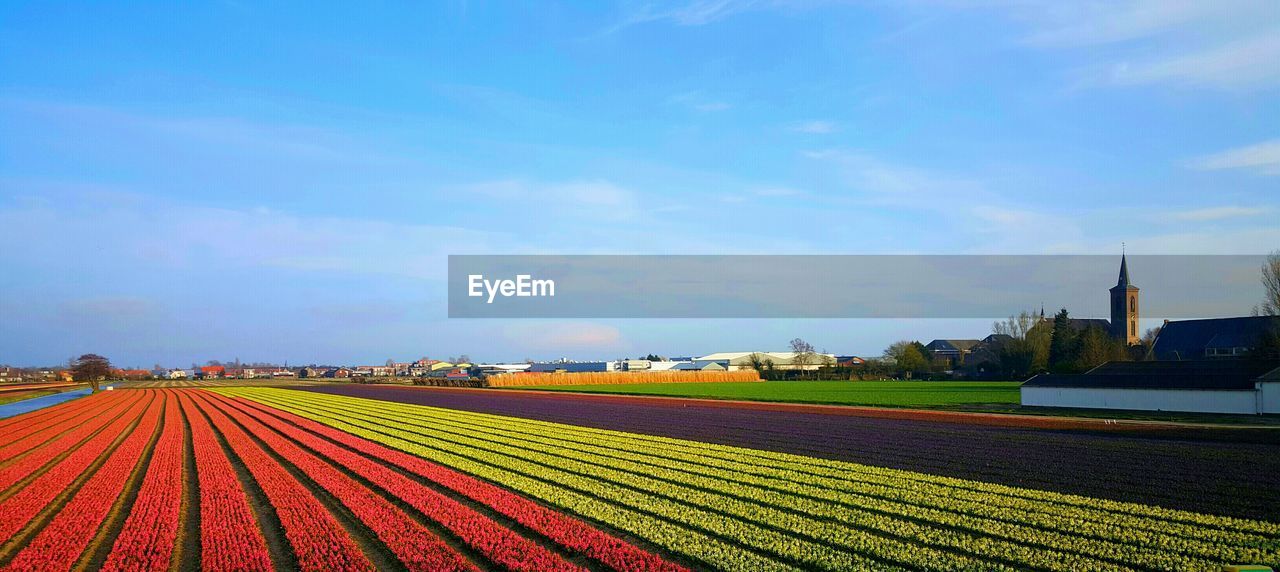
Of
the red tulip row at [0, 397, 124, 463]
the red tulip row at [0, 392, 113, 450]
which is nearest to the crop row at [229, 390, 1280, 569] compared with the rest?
the red tulip row at [0, 397, 124, 463]

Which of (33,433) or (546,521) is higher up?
(546,521)

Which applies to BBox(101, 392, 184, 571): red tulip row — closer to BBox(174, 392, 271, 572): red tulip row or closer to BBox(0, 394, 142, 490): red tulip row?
BBox(174, 392, 271, 572): red tulip row

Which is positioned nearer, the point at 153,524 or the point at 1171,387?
the point at 153,524

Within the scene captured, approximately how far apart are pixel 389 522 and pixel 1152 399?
142ft

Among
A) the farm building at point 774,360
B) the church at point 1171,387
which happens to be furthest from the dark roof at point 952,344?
the church at point 1171,387

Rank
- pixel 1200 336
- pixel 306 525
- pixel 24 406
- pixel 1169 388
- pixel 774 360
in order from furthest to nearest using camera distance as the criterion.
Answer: pixel 774 360 < pixel 1200 336 < pixel 24 406 < pixel 1169 388 < pixel 306 525

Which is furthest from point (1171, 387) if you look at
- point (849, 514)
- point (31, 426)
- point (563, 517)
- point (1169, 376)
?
point (31, 426)

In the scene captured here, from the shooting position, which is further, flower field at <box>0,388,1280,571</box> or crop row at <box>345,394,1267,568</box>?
crop row at <box>345,394,1267,568</box>

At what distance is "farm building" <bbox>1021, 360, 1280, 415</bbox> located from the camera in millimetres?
42062

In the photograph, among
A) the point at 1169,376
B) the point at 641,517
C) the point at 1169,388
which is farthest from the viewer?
the point at 1169,376

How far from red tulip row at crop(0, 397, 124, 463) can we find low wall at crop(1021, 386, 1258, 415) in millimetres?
50211

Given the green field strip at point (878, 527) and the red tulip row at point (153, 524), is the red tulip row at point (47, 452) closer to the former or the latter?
the red tulip row at point (153, 524)

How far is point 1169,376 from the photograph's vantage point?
4656cm

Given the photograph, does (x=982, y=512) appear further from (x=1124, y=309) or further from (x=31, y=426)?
(x=1124, y=309)
